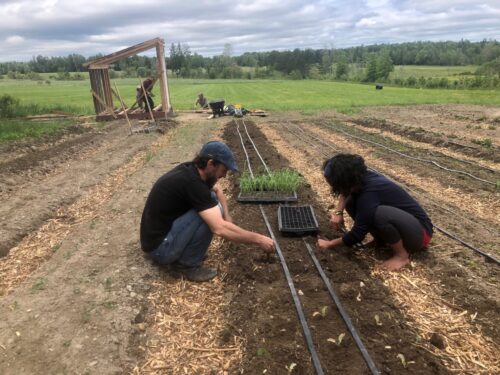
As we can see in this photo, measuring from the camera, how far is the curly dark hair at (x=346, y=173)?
384cm

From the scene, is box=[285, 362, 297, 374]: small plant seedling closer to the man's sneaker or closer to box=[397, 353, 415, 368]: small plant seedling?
box=[397, 353, 415, 368]: small plant seedling

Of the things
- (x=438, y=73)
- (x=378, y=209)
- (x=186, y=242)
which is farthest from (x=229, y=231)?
(x=438, y=73)

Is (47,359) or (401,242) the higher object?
(401,242)

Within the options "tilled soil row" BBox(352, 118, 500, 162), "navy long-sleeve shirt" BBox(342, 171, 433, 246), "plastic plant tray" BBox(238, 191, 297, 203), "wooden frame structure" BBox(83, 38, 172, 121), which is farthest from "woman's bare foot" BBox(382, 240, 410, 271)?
A: "wooden frame structure" BBox(83, 38, 172, 121)

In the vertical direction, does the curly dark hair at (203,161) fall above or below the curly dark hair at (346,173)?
above

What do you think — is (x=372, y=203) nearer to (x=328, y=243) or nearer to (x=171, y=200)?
(x=328, y=243)

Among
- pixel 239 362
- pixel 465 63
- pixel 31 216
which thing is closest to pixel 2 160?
pixel 31 216

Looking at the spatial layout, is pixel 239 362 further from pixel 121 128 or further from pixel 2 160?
pixel 121 128

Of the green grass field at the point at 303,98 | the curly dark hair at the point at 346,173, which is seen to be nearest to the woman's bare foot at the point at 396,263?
the curly dark hair at the point at 346,173

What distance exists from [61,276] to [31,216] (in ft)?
8.08

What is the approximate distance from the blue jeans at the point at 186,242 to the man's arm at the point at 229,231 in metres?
0.32

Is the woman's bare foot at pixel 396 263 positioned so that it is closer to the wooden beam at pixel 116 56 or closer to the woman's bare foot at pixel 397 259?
the woman's bare foot at pixel 397 259

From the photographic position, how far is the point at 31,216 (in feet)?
20.5

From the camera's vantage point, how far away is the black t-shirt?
11.9 ft
